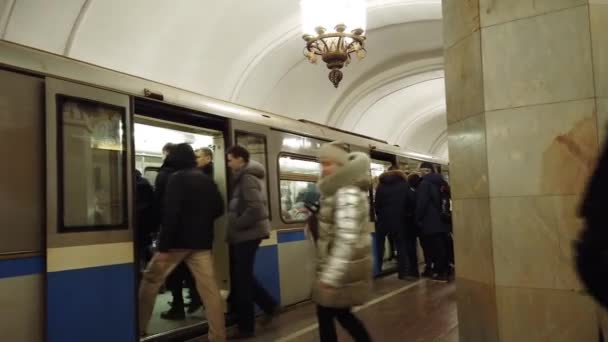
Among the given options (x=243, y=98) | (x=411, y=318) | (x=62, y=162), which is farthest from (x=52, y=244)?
(x=243, y=98)

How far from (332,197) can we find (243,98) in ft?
22.9

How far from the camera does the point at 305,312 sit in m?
6.11

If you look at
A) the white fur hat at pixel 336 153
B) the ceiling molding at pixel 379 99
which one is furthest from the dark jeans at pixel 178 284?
the ceiling molding at pixel 379 99

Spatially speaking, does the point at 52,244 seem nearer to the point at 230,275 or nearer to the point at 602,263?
the point at 230,275

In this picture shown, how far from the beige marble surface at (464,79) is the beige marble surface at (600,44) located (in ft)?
2.41

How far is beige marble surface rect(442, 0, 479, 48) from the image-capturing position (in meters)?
3.80

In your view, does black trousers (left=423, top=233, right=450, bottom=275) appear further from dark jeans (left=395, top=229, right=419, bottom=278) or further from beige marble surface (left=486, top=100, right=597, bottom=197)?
beige marble surface (left=486, top=100, right=597, bottom=197)

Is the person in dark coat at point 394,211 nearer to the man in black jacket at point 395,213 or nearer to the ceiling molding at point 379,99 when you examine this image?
the man in black jacket at point 395,213

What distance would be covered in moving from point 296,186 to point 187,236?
2.43 m

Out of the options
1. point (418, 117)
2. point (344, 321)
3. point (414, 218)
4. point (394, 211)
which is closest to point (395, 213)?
point (394, 211)

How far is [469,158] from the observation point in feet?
12.8

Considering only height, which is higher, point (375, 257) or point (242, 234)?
point (242, 234)

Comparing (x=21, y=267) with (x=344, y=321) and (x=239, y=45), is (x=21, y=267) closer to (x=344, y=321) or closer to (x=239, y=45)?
(x=344, y=321)

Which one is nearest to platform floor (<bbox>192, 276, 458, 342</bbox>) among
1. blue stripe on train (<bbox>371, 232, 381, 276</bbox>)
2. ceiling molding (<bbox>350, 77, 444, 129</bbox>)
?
blue stripe on train (<bbox>371, 232, 381, 276</bbox>)
